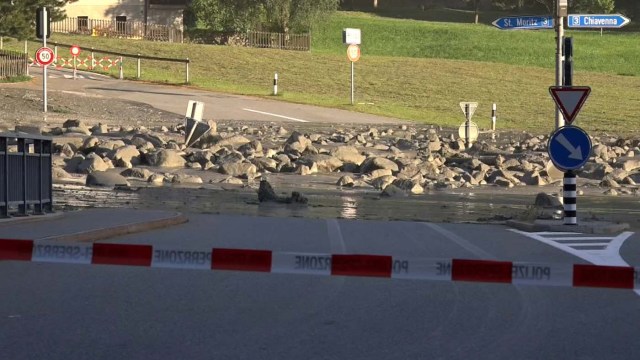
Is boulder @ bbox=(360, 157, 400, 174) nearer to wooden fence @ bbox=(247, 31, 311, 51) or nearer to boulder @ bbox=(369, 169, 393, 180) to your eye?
boulder @ bbox=(369, 169, 393, 180)

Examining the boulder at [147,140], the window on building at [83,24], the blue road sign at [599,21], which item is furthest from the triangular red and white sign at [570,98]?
the window on building at [83,24]

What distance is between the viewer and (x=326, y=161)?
92.2 feet

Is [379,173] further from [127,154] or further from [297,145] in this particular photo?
[127,154]

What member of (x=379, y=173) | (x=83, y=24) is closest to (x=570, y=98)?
(x=379, y=173)

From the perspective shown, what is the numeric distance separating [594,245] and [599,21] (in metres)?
9.02

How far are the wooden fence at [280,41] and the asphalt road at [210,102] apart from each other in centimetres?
2764

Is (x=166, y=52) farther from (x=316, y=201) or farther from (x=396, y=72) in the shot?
(x=316, y=201)

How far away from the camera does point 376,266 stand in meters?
8.91

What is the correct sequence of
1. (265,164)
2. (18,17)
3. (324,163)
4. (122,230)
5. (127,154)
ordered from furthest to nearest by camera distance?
1. (18,17)
2. (324,163)
3. (265,164)
4. (127,154)
5. (122,230)

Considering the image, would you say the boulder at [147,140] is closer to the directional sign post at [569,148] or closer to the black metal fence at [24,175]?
the black metal fence at [24,175]

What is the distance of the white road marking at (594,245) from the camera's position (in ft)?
43.2

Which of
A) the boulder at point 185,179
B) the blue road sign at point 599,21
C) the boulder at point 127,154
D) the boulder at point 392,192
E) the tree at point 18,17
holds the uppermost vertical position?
the tree at point 18,17

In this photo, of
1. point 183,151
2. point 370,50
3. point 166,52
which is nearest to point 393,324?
point 183,151

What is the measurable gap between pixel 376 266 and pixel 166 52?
5918 cm
